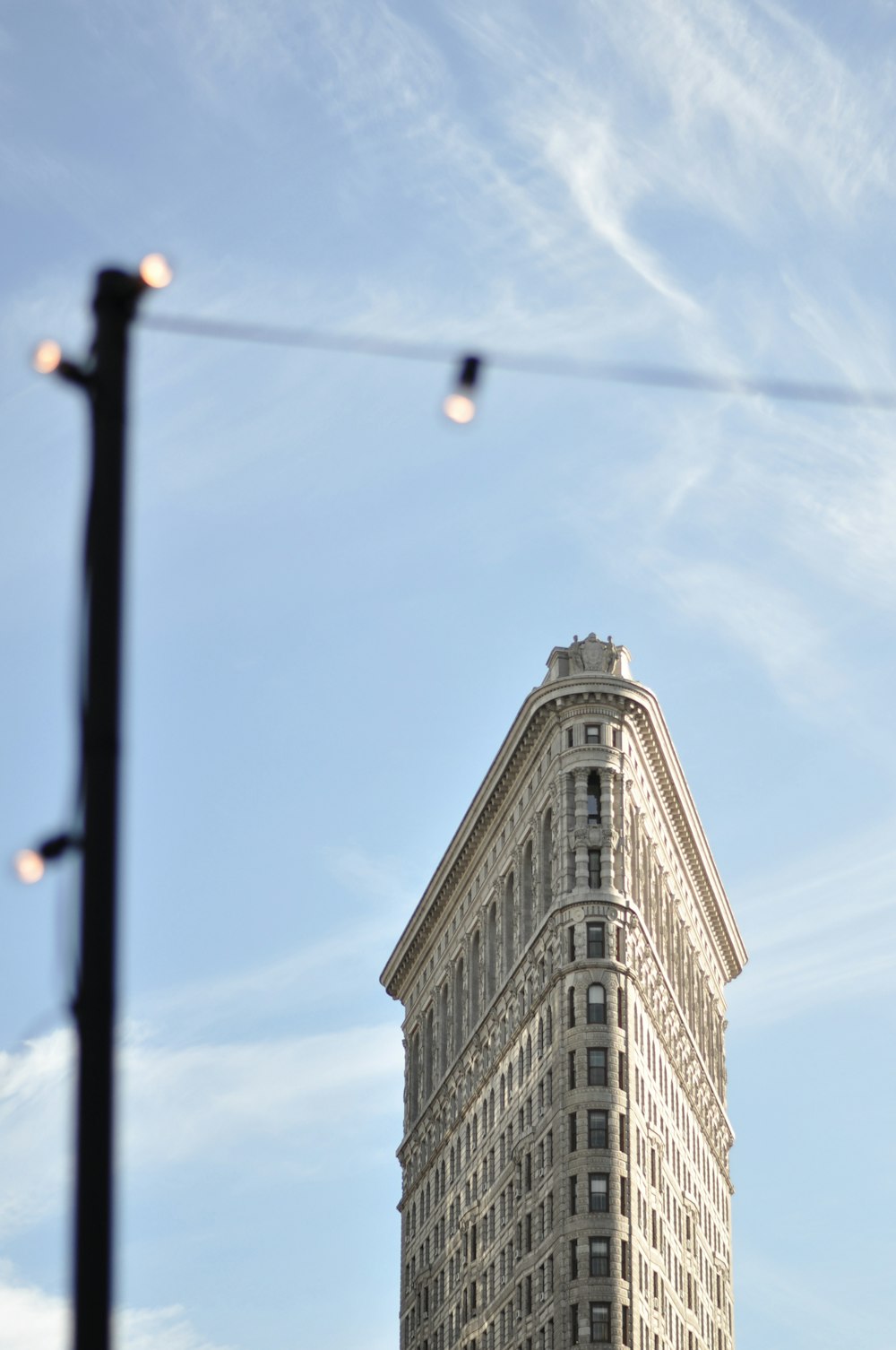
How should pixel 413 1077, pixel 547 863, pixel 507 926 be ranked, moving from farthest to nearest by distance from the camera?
pixel 413 1077 → pixel 507 926 → pixel 547 863

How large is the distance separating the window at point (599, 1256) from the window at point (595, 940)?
17325mm

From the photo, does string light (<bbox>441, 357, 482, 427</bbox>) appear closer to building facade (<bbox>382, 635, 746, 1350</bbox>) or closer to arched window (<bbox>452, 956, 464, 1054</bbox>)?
building facade (<bbox>382, 635, 746, 1350</bbox>)

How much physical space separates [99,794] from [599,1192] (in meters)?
118

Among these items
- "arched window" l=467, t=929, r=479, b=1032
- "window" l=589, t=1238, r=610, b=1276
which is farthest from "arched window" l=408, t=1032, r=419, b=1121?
"window" l=589, t=1238, r=610, b=1276

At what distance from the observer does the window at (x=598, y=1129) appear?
127 metres

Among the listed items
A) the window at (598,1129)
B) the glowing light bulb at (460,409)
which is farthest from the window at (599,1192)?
the glowing light bulb at (460,409)

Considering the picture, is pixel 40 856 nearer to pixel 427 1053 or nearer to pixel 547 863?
pixel 547 863

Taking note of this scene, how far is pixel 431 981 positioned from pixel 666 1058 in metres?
31.1

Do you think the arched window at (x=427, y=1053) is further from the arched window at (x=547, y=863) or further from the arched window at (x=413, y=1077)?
the arched window at (x=547, y=863)

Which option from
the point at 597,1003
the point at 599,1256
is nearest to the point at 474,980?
the point at 597,1003

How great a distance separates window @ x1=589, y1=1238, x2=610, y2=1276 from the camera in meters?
124

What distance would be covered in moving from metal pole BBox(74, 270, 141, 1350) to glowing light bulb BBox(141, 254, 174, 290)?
0.28 feet

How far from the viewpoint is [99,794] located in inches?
483

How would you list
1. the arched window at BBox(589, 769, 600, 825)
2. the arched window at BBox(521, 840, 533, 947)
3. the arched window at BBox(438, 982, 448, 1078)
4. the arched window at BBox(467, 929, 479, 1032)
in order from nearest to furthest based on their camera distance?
the arched window at BBox(589, 769, 600, 825)
the arched window at BBox(521, 840, 533, 947)
the arched window at BBox(467, 929, 479, 1032)
the arched window at BBox(438, 982, 448, 1078)
